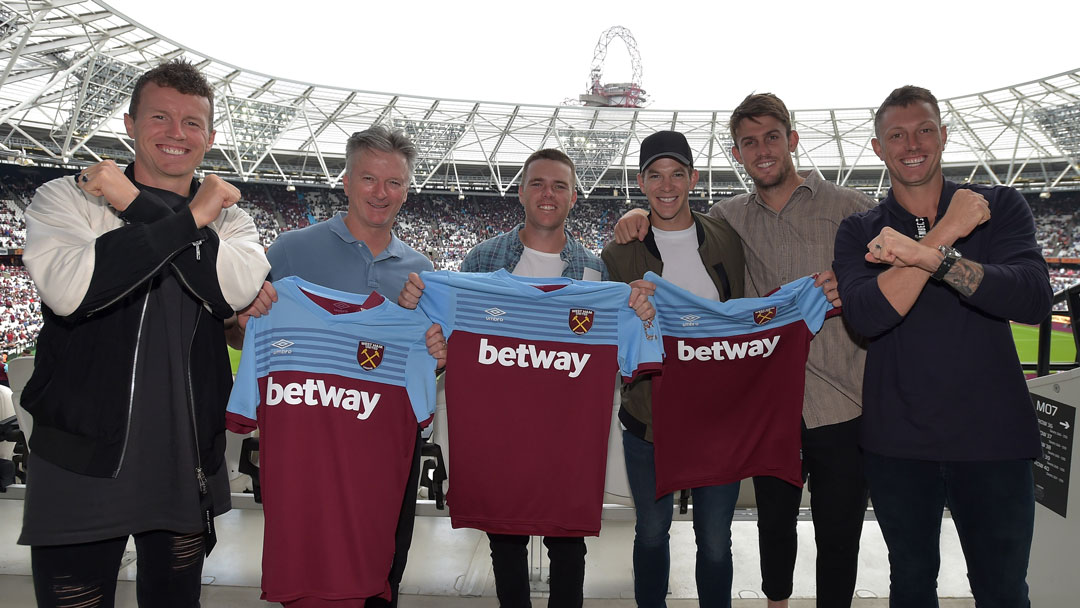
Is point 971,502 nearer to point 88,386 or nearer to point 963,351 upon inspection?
point 963,351

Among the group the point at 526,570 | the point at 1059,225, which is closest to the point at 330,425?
the point at 526,570

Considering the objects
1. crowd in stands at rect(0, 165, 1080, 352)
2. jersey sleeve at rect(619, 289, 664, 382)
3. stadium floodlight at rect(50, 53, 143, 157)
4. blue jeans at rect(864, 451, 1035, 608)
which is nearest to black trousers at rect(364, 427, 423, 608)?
jersey sleeve at rect(619, 289, 664, 382)

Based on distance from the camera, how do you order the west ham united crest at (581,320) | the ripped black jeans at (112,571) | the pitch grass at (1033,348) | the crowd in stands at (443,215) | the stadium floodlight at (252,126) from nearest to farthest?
the ripped black jeans at (112,571), the west ham united crest at (581,320), the pitch grass at (1033,348), the crowd in stands at (443,215), the stadium floodlight at (252,126)

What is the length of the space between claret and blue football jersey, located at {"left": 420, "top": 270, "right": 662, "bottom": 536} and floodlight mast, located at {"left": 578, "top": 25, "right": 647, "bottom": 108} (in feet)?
126

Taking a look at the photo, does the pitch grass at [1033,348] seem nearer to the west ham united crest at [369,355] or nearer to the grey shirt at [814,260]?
the west ham united crest at [369,355]

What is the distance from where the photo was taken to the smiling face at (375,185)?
2580 mm

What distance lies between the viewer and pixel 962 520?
2.17 metres

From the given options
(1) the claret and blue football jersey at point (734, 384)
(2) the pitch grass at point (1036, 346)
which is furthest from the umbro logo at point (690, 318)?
(2) the pitch grass at point (1036, 346)

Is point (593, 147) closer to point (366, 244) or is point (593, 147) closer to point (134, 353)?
point (366, 244)

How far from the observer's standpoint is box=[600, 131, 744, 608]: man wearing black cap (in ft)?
8.80

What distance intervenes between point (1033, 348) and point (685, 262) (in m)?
22.0

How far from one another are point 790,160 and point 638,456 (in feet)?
5.05

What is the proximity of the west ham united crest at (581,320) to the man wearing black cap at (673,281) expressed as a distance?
0.36m

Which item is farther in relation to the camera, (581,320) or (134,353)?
(581,320)
